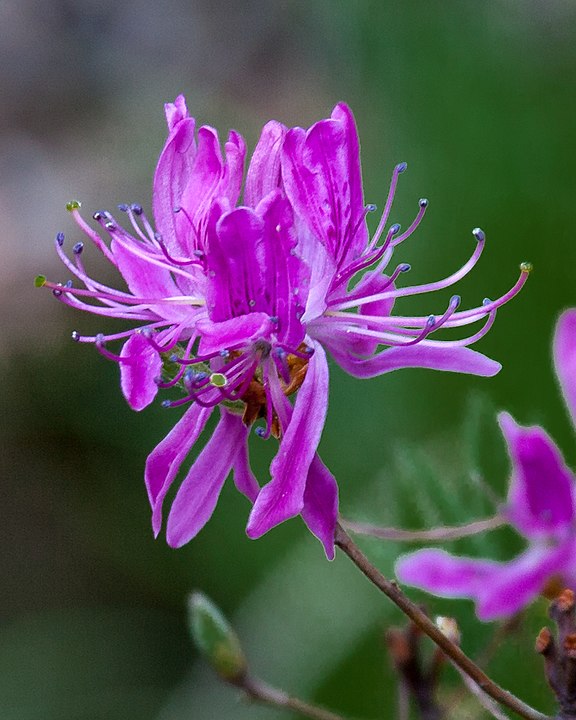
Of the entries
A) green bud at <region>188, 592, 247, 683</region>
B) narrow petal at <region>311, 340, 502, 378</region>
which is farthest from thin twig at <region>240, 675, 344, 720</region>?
narrow petal at <region>311, 340, 502, 378</region>

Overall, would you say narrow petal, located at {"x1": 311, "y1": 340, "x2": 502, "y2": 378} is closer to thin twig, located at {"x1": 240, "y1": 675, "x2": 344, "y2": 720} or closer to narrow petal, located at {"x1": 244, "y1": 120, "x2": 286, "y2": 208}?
narrow petal, located at {"x1": 244, "y1": 120, "x2": 286, "y2": 208}

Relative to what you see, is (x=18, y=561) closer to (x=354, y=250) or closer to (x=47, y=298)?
(x=47, y=298)

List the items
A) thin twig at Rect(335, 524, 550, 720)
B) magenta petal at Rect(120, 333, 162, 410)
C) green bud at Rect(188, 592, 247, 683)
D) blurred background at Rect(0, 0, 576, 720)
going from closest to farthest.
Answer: thin twig at Rect(335, 524, 550, 720) < magenta petal at Rect(120, 333, 162, 410) < green bud at Rect(188, 592, 247, 683) < blurred background at Rect(0, 0, 576, 720)

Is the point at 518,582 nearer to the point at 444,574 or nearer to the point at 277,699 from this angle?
the point at 444,574

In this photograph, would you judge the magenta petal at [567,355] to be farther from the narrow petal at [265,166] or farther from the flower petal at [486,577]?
the narrow petal at [265,166]

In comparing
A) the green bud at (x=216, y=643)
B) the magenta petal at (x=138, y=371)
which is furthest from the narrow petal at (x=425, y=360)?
the green bud at (x=216, y=643)

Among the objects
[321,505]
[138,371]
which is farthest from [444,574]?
[138,371]
